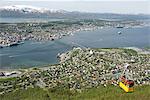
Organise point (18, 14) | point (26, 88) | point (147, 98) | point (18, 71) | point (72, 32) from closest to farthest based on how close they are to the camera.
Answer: point (147, 98) < point (26, 88) < point (18, 71) < point (72, 32) < point (18, 14)

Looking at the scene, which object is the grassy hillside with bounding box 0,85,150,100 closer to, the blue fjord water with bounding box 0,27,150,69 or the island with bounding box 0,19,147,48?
the blue fjord water with bounding box 0,27,150,69

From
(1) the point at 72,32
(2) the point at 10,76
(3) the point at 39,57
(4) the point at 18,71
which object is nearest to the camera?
(2) the point at 10,76

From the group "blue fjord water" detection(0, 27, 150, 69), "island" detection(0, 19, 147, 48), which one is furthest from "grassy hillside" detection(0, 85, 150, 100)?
"island" detection(0, 19, 147, 48)

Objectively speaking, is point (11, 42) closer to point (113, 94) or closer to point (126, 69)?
point (126, 69)

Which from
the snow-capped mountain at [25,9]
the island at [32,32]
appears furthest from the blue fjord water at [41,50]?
the snow-capped mountain at [25,9]

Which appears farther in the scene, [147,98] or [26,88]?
[26,88]

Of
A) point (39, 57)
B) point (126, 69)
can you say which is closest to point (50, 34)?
point (39, 57)

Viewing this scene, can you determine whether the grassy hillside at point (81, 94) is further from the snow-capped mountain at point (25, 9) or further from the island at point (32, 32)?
the snow-capped mountain at point (25, 9)
